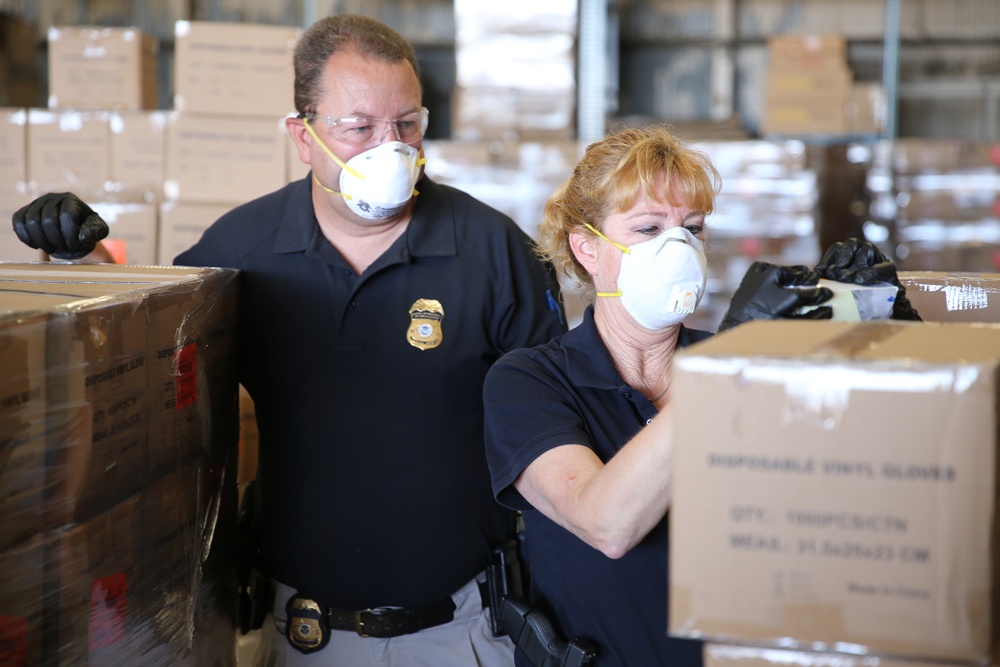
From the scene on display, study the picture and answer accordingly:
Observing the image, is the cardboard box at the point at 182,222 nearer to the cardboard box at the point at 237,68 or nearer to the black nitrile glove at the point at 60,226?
the cardboard box at the point at 237,68

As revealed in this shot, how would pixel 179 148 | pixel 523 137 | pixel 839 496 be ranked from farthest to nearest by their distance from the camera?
pixel 523 137, pixel 179 148, pixel 839 496

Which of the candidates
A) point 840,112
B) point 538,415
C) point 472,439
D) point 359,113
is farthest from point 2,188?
point 840,112

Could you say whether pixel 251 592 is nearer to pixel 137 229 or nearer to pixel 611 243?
pixel 611 243

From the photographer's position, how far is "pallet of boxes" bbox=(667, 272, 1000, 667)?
2.81 feet

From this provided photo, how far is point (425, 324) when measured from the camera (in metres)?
1.95

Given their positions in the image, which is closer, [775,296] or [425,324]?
[775,296]

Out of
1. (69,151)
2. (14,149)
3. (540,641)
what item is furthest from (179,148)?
(540,641)

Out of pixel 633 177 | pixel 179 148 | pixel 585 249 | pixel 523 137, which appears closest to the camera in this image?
pixel 633 177

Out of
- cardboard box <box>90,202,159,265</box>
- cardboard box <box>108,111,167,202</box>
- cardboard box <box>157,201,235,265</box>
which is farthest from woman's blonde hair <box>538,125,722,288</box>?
cardboard box <box>108,111,167,202</box>

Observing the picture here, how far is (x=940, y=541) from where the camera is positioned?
2.84 feet

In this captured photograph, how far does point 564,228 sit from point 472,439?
46cm

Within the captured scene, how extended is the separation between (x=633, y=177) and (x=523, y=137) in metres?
2.99

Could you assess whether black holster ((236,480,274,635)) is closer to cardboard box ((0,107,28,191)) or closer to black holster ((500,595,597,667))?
black holster ((500,595,597,667))

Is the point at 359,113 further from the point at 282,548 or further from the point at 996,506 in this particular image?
the point at 996,506
